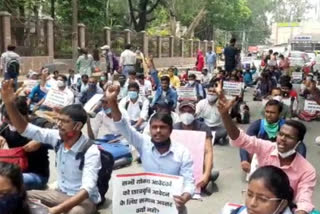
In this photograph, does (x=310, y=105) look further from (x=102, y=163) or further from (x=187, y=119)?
(x=102, y=163)

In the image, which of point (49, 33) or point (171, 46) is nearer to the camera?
point (49, 33)

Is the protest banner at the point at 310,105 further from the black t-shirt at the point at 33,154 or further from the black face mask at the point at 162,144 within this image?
the black face mask at the point at 162,144

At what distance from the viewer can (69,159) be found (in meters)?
3.72

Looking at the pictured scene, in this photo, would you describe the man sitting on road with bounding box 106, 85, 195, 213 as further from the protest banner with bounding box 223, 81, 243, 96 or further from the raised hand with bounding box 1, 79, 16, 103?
the protest banner with bounding box 223, 81, 243, 96

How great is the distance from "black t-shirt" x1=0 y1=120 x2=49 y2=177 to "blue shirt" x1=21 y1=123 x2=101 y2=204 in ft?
1.88

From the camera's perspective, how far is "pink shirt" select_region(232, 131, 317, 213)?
3059 mm

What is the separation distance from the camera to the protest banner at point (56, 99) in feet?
25.0

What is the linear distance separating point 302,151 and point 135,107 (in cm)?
394

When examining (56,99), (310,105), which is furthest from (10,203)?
(310,105)

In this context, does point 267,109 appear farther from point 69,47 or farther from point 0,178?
point 69,47

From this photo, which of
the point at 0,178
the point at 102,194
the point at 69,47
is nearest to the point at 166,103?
the point at 102,194

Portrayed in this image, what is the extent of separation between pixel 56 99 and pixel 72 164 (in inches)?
163

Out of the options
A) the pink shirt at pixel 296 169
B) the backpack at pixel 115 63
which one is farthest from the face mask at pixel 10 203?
the backpack at pixel 115 63

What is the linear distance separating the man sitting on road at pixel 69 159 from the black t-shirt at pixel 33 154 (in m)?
0.59
